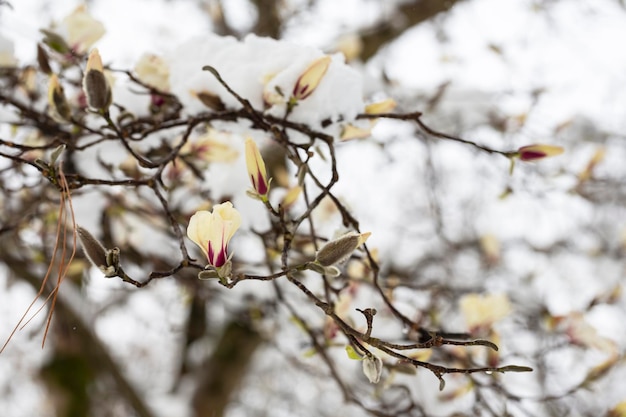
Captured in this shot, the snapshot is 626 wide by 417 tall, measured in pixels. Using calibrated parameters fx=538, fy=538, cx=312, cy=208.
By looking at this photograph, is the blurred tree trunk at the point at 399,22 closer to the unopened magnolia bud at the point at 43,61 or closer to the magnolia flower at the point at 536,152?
the magnolia flower at the point at 536,152

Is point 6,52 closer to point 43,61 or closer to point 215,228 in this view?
point 43,61

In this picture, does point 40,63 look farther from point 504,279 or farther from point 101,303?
point 504,279

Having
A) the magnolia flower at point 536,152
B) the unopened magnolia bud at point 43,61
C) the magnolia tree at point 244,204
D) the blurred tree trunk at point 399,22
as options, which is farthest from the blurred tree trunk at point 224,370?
the magnolia flower at point 536,152

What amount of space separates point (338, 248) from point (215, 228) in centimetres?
13

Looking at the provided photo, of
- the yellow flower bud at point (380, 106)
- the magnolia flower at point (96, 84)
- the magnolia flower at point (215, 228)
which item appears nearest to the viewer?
the magnolia flower at point (215, 228)

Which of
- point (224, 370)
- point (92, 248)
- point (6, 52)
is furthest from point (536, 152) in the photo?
point (224, 370)

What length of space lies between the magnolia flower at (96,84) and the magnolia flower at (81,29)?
0.24 m

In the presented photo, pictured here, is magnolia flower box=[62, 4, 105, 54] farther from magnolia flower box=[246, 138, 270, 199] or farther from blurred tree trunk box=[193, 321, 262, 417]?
blurred tree trunk box=[193, 321, 262, 417]

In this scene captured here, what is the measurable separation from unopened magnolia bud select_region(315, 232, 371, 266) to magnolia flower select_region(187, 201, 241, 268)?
0.31 feet

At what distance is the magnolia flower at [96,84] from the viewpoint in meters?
0.64

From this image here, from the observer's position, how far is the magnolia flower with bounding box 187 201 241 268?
522mm

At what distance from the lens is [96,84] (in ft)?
2.14

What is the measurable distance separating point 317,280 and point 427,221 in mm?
3659

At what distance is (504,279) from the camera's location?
103 inches
